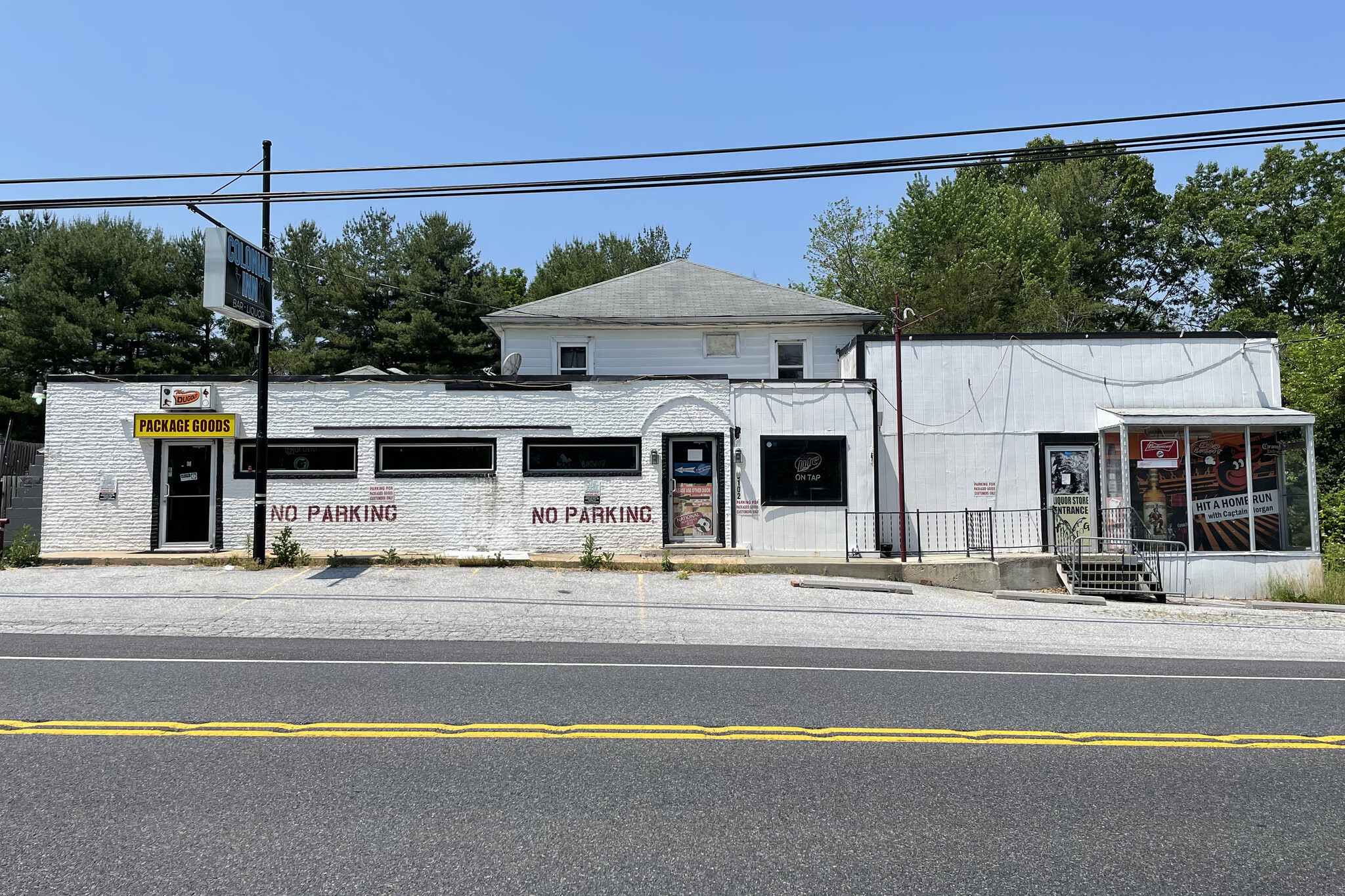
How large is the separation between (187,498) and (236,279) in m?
5.12

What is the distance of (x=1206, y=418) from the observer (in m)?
→ 16.8

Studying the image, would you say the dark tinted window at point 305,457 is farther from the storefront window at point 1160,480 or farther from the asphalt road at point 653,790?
the storefront window at point 1160,480

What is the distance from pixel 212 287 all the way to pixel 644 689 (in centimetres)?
1080

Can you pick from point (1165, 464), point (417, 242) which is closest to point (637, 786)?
point (1165, 464)

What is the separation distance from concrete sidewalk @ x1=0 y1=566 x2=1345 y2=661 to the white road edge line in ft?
4.48

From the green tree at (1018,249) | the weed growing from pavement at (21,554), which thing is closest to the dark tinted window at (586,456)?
the weed growing from pavement at (21,554)

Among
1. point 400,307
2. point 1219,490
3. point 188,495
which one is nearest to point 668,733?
point 188,495

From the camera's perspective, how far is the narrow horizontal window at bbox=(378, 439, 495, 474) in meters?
16.6

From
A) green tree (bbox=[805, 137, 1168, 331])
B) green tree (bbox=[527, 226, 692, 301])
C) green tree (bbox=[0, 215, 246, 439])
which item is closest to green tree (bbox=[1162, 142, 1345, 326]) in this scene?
green tree (bbox=[805, 137, 1168, 331])

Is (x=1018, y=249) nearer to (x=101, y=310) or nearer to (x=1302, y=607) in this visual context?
(x=1302, y=607)

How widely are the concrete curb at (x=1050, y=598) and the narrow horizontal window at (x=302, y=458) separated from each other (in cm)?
1256

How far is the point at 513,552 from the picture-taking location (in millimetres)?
16453

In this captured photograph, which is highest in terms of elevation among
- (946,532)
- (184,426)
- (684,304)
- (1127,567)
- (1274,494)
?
(684,304)

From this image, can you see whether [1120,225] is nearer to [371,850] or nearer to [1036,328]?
[1036,328]
